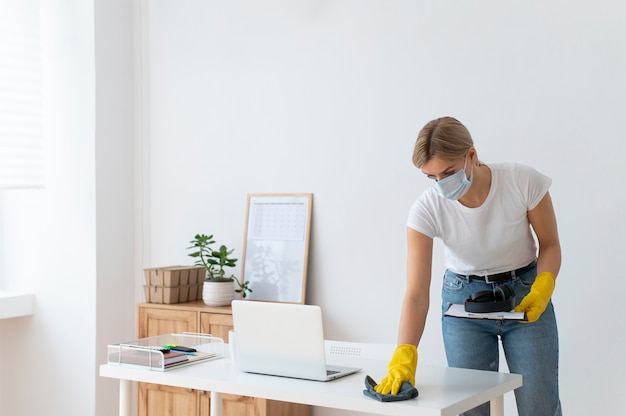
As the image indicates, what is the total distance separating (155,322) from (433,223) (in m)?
1.87

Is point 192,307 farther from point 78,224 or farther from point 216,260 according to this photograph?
point 78,224

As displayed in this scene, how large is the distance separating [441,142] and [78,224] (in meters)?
2.46

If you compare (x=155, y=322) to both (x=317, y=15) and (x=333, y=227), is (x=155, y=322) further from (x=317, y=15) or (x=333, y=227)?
(x=317, y=15)

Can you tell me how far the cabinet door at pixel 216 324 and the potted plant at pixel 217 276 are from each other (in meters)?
0.07

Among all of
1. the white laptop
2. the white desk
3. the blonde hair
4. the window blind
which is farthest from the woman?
the window blind

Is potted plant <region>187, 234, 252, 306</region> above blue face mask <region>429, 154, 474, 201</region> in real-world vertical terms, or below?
below

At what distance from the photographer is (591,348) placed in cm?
313

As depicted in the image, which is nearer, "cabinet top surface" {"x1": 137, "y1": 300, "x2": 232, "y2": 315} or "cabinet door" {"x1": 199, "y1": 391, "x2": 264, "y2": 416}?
"cabinet door" {"x1": 199, "y1": 391, "x2": 264, "y2": 416}

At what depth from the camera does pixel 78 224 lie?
13.8 feet

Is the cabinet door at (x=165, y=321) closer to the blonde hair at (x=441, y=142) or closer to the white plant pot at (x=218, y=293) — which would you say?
the white plant pot at (x=218, y=293)

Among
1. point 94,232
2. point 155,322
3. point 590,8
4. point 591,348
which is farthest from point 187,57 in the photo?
point 591,348

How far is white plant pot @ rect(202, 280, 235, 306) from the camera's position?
3812 millimetres

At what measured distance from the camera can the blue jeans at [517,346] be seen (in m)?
2.48

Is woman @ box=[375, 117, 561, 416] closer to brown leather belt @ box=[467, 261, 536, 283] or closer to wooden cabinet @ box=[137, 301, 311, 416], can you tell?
brown leather belt @ box=[467, 261, 536, 283]
